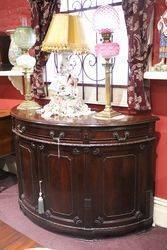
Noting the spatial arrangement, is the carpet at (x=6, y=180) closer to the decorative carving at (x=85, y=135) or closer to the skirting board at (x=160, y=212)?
the decorative carving at (x=85, y=135)

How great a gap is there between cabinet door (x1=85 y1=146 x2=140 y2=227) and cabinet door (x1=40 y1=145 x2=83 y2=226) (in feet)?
0.30

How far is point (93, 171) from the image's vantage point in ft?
7.50

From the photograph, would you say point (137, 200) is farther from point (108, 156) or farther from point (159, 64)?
point (159, 64)

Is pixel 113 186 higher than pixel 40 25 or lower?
lower

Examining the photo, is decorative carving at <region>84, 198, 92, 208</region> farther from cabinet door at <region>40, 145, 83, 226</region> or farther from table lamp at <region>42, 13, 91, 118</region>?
table lamp at <region>42, 13, 91, 118</region>

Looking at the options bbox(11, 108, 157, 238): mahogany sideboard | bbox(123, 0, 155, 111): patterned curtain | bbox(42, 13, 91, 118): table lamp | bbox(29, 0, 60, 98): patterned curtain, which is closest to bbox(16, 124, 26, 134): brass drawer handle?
bbox(11, 108, 157, 238): mahogany sideboard

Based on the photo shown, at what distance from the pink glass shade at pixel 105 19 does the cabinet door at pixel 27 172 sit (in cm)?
108

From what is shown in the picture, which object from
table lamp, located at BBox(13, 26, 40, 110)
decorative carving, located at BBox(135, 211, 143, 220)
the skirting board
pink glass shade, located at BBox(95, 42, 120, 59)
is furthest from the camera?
table lamp, located at BBox(13, 26, 40, 110)

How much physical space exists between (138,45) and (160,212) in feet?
4.58

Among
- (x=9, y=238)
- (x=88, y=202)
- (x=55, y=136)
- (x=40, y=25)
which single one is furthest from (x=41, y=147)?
(x=40, y=25)

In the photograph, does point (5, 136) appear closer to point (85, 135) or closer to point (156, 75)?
point (85, 135)

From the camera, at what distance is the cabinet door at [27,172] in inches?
101

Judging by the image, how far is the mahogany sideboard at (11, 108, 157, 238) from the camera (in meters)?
2.23

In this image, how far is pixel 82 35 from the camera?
7.82 ft
